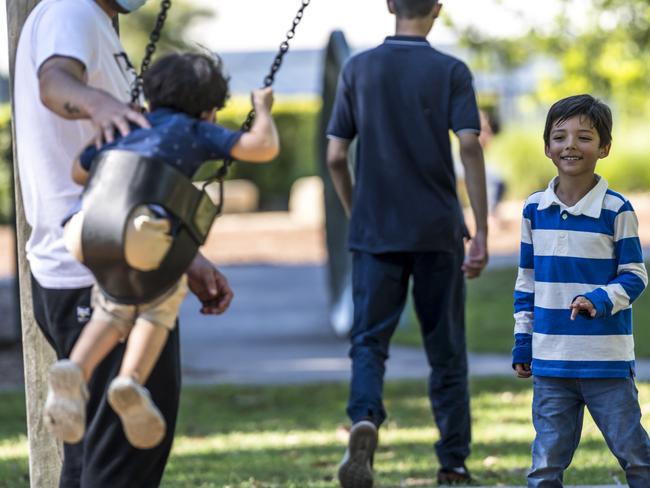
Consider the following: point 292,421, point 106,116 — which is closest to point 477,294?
point 292,421

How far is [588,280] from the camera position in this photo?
4129 millimetres

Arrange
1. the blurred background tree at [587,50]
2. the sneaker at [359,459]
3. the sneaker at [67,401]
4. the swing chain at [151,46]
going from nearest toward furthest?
the sneaker at [67,401], the swing chain at [151,46], the sneaker at [359,459], the blurred background tree at [587,50]

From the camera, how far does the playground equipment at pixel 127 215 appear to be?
3314mm

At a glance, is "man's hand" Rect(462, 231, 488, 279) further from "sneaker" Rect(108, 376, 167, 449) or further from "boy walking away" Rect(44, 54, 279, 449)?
"sneaker" Rect(108, 376, 167, 449)

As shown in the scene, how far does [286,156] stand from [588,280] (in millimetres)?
23821

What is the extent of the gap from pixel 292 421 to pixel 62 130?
473 cm

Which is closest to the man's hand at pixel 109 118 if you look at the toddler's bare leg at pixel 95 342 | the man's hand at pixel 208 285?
the toddler's bare leg at pixel 95 342

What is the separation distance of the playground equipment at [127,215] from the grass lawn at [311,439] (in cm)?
264

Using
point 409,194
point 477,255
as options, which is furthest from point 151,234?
point 477,255

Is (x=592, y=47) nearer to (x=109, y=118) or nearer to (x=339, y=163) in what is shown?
(x=339, y=163)

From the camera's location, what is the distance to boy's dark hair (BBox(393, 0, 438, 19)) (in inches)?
214

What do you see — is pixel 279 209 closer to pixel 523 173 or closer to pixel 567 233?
pixel 523 173

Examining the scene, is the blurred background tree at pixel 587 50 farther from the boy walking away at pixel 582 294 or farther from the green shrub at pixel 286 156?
the green shrub at pixel 286 156

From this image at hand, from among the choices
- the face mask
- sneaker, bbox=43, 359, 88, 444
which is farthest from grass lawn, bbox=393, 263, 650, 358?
sneaker, bbox=43, 359, 88, 444
